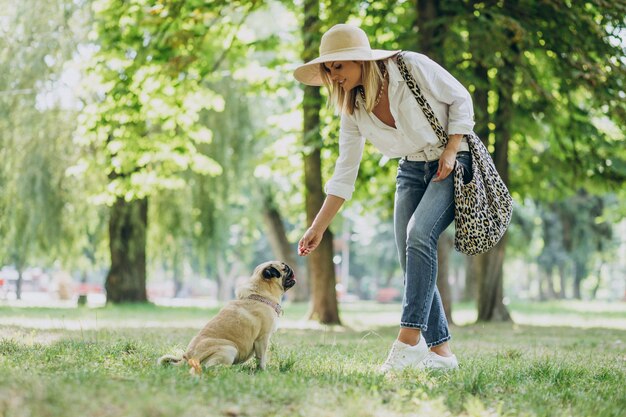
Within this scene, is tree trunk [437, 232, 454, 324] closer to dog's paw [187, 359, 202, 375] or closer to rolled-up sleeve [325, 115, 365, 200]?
rolled-up sleeve [325, 115, 365, 200]

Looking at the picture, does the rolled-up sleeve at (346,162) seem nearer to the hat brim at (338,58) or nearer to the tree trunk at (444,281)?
the hat brim at (338,58)

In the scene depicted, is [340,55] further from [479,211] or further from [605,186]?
[605,186]

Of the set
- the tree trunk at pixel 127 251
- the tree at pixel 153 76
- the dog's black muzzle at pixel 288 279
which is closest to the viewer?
the dog's black muzzle at pixel 288 279

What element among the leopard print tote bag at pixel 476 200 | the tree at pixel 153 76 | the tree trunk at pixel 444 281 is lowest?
the tree trunk at pixel 444 281

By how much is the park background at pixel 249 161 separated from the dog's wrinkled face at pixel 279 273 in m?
0.57

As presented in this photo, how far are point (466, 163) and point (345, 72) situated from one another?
1.00 metres

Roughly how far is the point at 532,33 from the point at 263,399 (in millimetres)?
8651

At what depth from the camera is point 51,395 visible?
3.54 m

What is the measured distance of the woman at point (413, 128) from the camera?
5078 millimetres

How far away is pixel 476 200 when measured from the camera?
5137 millimetres

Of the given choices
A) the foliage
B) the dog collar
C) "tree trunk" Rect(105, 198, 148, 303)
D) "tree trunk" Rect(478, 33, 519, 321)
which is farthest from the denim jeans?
"tree trunk" Rect(105, 198, 148, 303)

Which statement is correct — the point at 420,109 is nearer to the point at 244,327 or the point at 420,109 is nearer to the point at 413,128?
the point at 413,128

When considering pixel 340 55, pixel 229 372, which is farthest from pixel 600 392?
pixel 340 55

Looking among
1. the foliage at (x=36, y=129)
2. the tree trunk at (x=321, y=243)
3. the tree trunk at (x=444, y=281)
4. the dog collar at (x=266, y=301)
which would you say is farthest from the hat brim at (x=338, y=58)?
the foliage at (x=36, y=129)
